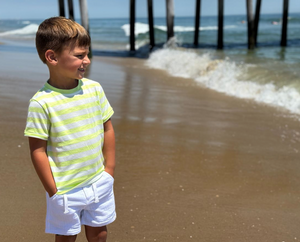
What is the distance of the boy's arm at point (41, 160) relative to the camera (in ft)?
4.99

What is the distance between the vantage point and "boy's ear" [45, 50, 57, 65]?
154 centimetres

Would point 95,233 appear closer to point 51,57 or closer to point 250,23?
point 51,57

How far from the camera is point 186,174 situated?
3.17m

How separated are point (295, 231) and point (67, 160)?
158 centimetres

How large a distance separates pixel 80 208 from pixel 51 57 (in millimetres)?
641

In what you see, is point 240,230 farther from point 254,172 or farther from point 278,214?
point 254,172

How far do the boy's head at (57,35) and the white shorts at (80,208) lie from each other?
23.0 inches

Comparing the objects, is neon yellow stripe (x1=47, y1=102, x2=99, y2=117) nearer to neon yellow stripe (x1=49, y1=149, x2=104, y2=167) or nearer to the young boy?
the young boy

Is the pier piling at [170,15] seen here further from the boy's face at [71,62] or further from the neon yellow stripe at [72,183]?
the neon yellow stripe at [72,183]

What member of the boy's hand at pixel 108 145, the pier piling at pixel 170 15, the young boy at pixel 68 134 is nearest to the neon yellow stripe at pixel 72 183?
the young boy at pixel 68 134

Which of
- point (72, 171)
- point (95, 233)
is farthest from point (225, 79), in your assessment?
point (72, 171)

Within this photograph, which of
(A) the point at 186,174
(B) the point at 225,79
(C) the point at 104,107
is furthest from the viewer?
(B) the point at 225,79

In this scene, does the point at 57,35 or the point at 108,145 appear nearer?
the point at 57,35

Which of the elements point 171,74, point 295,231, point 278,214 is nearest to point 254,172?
point 278,214
